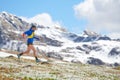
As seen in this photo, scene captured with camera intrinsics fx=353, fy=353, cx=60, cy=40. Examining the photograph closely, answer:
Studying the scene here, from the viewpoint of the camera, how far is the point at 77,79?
102ft

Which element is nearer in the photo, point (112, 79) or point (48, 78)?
point (48, 78)

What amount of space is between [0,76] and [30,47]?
40.8 feet

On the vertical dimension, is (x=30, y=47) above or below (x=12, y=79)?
above

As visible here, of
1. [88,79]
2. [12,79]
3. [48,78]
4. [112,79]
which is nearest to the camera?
[12,79]

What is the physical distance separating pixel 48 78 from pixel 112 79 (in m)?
8.35

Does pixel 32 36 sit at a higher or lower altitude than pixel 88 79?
higher

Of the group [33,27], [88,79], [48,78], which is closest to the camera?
[48,78]

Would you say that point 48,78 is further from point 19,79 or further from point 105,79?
point 105,79

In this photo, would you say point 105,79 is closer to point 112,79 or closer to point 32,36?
point 112,79

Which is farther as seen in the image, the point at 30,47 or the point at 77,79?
the point at 30,47

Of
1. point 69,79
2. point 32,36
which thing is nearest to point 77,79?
point 69,79

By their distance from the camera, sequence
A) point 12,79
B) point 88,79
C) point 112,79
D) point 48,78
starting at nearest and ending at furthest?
point 12,79 → point 48,78 → point 88,79 → point 112,79

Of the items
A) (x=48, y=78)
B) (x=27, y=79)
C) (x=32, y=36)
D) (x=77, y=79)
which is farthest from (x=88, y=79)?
(x=32, y=36)

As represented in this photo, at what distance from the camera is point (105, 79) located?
34.1m
